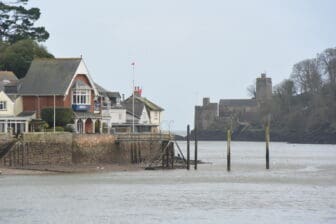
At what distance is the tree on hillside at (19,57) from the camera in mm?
95750

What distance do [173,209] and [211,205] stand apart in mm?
2537

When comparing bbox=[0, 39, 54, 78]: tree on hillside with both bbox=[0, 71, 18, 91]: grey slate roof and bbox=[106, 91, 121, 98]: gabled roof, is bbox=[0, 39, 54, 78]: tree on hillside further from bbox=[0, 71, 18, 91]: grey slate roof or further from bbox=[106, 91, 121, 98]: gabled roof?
bbox=[106, 91, 121, 98]: gabled roof

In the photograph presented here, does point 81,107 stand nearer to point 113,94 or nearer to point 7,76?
point 7,76

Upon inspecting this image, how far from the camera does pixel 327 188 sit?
57.9m

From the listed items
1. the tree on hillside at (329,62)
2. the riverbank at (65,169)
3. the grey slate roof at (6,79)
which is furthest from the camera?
the tree on hillside at (329,62)

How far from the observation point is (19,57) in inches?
3787

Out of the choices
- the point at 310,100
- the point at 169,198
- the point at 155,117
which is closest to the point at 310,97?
the point at 310,100

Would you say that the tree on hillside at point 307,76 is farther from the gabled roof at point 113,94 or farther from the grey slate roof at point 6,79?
the grey slate roof at point 6,79

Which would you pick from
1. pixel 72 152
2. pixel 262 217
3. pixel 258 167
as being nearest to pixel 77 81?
pixel 72 152

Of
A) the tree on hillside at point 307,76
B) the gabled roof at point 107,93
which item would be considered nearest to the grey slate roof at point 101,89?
the gabled roof at point 107,93

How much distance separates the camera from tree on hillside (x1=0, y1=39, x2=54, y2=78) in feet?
314

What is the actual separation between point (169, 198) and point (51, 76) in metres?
29.5

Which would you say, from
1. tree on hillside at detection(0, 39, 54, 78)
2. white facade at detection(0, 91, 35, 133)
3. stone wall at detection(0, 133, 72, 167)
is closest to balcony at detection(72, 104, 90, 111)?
white facade at detection(0, 91, 35, 133)

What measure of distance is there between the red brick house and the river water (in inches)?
419
